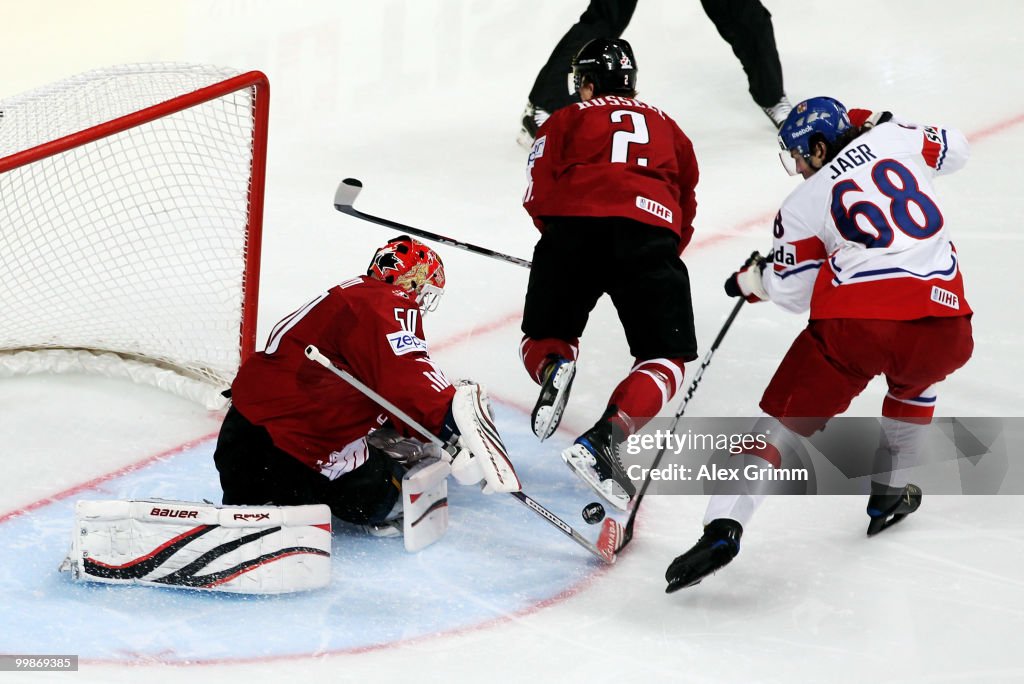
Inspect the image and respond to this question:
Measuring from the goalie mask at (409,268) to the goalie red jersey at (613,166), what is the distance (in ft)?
1.42

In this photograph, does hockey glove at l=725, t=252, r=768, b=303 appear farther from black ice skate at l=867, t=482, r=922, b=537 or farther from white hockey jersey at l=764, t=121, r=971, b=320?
black ice skate at l=867, t=482, r=922, b=537

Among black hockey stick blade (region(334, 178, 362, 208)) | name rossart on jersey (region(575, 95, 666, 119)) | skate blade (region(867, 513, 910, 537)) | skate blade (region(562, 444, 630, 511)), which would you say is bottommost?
skate blade (region(867, 513, 910, 537))

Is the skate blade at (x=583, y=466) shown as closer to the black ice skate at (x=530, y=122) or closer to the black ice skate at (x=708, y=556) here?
the black ice skate at (x=708, y=556)

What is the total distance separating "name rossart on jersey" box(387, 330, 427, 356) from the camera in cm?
275

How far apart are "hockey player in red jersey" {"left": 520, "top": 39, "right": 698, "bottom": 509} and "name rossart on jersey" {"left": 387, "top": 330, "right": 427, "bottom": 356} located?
407 millimetres

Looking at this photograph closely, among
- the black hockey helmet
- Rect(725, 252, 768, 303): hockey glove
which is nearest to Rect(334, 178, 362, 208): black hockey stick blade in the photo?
the black hockey helmet

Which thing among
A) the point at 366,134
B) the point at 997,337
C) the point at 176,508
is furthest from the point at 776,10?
the point at 176,508

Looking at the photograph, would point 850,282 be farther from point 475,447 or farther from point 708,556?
point 475,447

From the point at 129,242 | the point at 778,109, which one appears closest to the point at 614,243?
the point at 129,242

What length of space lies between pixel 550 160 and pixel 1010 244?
6.33 ft

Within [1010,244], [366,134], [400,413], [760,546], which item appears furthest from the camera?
[366,134]

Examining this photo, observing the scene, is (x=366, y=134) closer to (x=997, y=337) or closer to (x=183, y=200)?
(x=183, y=200)

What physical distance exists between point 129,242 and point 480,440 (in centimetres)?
190

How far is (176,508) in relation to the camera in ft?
8.88
